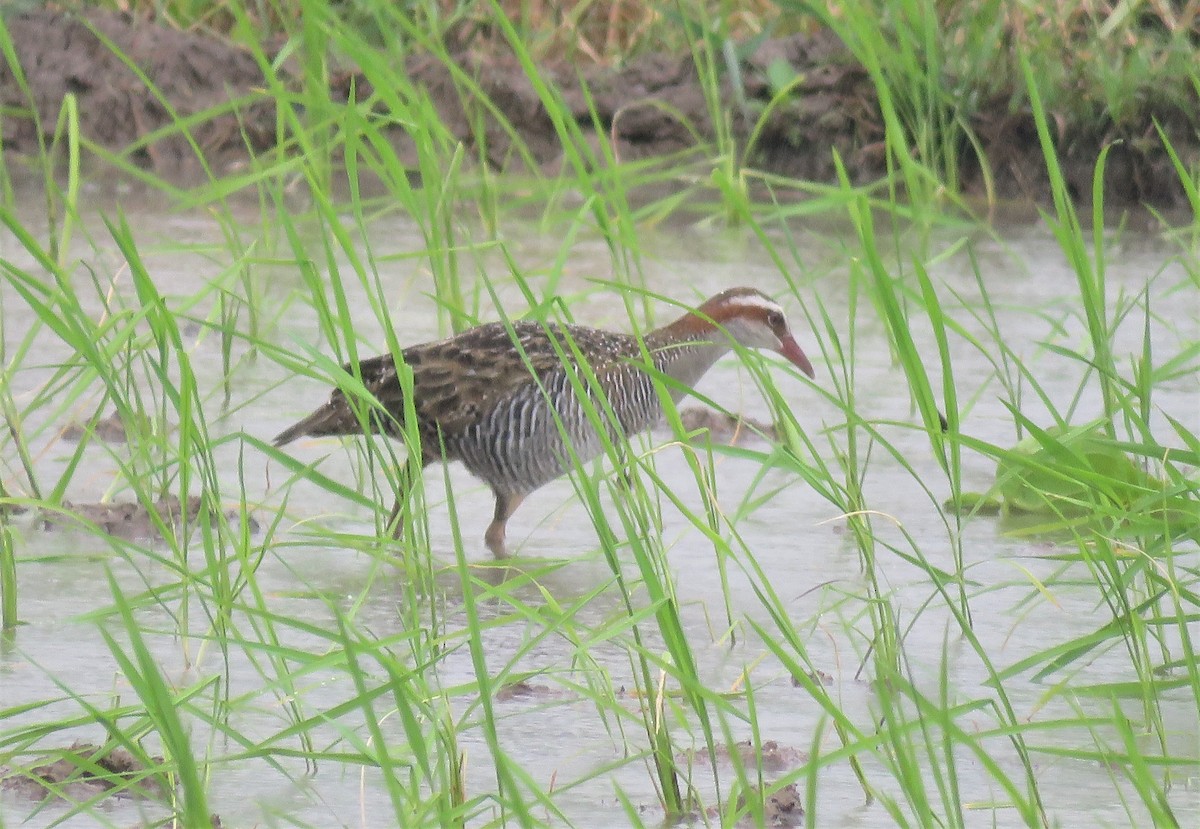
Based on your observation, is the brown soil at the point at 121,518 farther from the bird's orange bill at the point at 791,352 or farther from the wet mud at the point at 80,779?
the bird's orange bill at the point at 791,352

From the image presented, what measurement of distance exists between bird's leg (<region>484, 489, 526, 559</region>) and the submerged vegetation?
96 millimetres

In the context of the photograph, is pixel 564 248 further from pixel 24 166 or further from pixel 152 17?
pixel 152 17

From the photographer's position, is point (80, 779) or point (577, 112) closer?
point (80, 779)

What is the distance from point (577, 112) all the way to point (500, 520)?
16.3 feet

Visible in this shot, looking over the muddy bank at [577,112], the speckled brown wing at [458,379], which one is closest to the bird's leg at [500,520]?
the speckled brown wing at [458,379]

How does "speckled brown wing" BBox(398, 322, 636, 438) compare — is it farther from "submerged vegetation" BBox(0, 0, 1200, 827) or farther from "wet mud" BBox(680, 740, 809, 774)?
"wet mud" BBox(680, 740, 809, 774)

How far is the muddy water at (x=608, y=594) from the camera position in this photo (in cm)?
293

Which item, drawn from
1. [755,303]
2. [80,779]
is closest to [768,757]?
[80,779]

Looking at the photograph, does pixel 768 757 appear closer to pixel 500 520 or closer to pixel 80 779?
pixel 80 779

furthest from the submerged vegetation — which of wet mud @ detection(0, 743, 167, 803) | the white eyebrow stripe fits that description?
the white eyebrow stripe

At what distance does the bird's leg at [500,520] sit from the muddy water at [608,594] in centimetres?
6

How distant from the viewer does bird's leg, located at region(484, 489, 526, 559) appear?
4457mm

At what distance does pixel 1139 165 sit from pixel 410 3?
3465mm

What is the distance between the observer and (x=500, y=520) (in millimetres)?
4562
